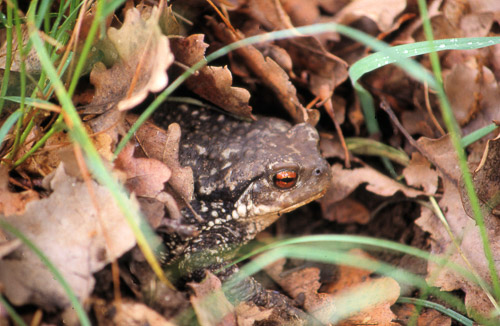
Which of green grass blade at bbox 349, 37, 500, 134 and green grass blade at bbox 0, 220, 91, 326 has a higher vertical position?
green grass blade at bbox 349, 37, 500, 134

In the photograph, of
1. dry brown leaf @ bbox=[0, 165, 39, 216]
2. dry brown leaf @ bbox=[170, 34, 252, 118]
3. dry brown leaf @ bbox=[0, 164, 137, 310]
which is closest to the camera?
dry brown leaf @ bbox=[0, 164, 137, 310]

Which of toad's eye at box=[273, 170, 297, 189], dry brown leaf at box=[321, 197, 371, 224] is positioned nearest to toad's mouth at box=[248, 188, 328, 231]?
toad's eye at box=[273, 170, 297, 189]

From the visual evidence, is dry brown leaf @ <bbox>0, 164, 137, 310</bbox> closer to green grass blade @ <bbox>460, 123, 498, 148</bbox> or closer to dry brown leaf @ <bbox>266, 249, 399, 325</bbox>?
dry brown leaf @ <bbox>266, 249, 399, 325</bbox>

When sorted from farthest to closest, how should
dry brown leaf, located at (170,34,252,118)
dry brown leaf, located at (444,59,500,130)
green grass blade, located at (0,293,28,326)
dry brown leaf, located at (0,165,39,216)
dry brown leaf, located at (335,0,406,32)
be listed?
1. dry brown leaf, located at (335,0,406,32)
2. dry brown leaf, located at (444,59,500,130)
3. dry brown leaf, located at (170,34,252,118)
4. dry brown leaf, located at (0,165,39,216)
5. green grass blade, located at (0,293,28,326)

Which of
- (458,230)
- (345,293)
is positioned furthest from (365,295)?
(458,230)

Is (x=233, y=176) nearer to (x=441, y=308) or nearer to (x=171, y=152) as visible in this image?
(x=171, y=152)

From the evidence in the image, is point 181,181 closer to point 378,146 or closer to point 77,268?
point 77,268

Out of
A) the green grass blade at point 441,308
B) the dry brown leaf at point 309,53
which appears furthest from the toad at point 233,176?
the green grass blade at point 441,308

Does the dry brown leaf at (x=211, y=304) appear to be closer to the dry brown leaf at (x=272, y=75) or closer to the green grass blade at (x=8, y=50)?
the dry brown leaf at (x=272, y=75)
